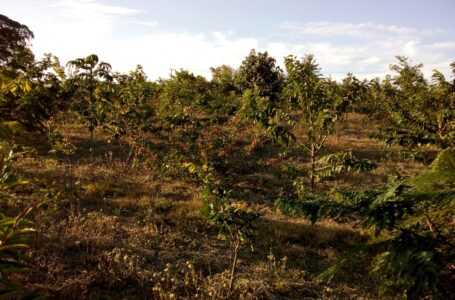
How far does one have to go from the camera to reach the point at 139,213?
7.38 metres

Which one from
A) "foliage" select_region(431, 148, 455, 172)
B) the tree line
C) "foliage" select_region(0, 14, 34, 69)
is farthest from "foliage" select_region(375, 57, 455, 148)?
"foliage" select_region(0, 14, 34, 69)

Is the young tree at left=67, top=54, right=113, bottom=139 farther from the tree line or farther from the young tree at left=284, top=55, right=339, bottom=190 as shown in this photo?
the young tree at left=284, top=55, right=339, bottom=190

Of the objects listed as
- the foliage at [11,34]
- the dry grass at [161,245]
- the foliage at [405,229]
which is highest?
the foliage at [11,34]

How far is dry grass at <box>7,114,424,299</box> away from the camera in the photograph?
16.1 feet

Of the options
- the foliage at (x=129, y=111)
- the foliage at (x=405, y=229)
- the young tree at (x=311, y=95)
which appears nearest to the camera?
the foliage at (x=405, y=229)

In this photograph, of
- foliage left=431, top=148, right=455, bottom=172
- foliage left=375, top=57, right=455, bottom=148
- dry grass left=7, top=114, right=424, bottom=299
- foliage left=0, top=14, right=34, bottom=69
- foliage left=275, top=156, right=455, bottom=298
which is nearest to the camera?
foliage left=275, top=156, right=455, bottom=298

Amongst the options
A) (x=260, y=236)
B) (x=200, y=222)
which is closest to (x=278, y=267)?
(x=260, y=236)

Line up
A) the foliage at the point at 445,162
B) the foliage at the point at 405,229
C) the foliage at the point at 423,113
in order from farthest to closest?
the foliage at the point at 423,113, the foliage at the point at 445,162, the foliage at the point at 405,229

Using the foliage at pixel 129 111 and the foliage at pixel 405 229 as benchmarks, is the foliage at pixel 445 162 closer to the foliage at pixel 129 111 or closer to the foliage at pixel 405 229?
the foliage at pixel 405 229

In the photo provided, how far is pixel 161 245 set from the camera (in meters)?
6.16

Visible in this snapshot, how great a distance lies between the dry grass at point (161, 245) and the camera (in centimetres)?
491

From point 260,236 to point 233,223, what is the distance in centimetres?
221

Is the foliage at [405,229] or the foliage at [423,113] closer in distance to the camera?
the foliage at [405,229]

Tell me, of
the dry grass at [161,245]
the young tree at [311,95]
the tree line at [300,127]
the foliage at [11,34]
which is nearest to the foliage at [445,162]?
the tree line at [300,127]
